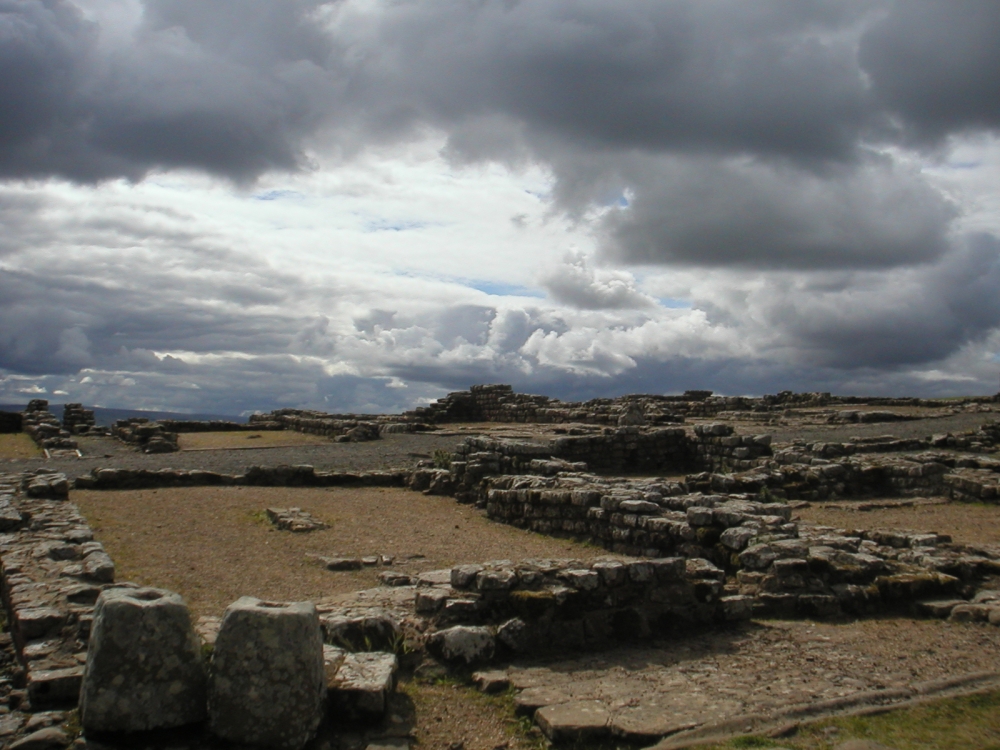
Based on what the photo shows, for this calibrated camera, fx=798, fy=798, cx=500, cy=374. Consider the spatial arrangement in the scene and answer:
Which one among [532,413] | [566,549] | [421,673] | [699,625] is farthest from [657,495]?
[532,413]

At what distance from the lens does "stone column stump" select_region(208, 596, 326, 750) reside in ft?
15.9

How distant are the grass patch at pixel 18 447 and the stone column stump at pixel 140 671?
24042 mm

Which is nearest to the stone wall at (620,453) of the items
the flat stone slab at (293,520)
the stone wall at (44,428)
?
the flat stone slab at (293,520)

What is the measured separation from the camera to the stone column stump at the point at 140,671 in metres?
4.79

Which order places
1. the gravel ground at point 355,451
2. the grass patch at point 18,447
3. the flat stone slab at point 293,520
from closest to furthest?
the flat stone slab at point 293,520
the gravel ground at point 355,451
the grass patch at point 18,447

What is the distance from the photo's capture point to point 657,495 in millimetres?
12305

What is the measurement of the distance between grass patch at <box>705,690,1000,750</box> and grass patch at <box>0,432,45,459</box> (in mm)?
26213

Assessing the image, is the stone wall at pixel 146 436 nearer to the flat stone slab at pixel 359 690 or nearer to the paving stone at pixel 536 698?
the flat stone slab at pixel 359 690

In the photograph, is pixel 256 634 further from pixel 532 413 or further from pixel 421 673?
pixel 532 413

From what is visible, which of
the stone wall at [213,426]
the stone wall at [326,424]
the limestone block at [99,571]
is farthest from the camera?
the stone wall at [213,426]

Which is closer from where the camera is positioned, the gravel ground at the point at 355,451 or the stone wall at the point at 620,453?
the stone wall at the point at 620,453

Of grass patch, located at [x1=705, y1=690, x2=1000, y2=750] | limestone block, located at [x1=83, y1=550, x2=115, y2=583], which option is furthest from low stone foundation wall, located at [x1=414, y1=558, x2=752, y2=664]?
limestone block, located at [x1=83, y1=550, x2=115, y2=583]

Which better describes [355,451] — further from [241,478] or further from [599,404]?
[599,404]

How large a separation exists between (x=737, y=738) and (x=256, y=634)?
10.5ft
